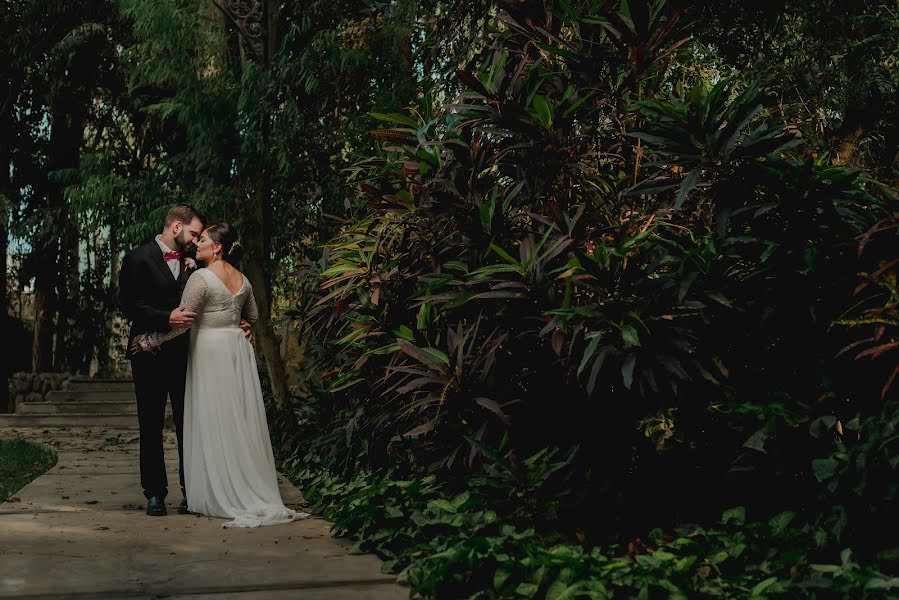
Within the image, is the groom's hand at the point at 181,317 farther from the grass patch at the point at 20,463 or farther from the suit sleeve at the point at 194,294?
the grass patch at the point at 20,463

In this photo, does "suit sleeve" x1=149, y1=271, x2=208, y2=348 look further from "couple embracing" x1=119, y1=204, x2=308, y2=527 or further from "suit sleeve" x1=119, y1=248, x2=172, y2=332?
"suit sleeve" x1=119, y1=248, x2=172, y2=332

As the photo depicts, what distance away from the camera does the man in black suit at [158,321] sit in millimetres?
6332

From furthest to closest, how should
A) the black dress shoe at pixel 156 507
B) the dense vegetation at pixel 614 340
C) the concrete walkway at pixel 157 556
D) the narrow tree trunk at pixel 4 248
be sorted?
the narrow tree trunk at pixel 4 248
the black dress shoe at pixel 156 507
the concrete walkway at pixel 157 556
the dense vegetation at pixel 614 340

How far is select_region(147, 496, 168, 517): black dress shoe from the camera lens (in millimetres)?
6207

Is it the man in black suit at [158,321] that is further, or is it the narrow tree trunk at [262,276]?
the narrow tree trunk at [262,276]

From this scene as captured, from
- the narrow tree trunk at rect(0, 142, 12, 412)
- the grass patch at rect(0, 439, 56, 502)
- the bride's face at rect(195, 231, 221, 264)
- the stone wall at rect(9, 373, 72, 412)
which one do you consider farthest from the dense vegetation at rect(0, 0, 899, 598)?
the stone wall at rect(9, 373, 72, 412)

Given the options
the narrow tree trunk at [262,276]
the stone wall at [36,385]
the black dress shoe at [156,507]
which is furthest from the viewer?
the stone wall at [36,385]

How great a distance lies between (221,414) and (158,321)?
723mm

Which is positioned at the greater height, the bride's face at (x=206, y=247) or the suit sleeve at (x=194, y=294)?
the bride's face at (x=206, y=247)

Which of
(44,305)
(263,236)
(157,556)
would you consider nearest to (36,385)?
(44,305)

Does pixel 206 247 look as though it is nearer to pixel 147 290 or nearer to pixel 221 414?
pixel 147 290

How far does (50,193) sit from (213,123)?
24.6 ft

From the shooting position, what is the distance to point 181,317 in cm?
624

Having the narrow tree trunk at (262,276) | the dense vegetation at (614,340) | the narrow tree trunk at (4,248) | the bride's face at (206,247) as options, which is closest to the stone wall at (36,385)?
the narrow tree trunk at (4,248)
